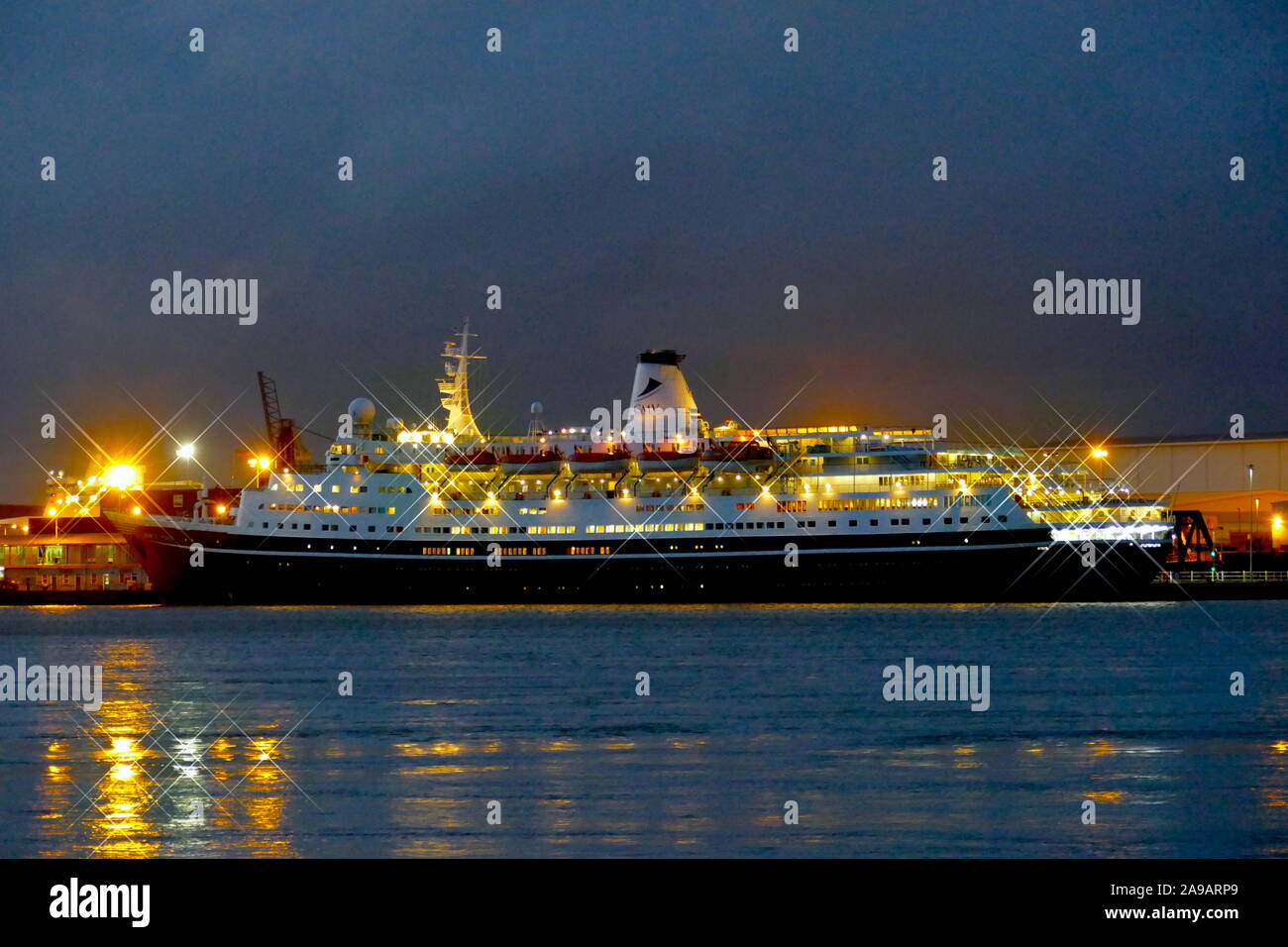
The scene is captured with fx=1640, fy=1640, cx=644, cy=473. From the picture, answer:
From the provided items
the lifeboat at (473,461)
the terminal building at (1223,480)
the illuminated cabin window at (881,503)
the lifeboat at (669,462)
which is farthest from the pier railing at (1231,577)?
the lifeboat at (473,461)

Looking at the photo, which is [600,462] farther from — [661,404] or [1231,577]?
[1231,577]

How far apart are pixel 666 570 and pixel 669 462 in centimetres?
527

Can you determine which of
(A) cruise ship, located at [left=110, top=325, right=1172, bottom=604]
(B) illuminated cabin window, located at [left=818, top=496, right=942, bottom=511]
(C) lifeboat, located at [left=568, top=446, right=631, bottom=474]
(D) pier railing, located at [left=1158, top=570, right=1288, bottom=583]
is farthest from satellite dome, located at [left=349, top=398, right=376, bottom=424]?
(D) pier railing, located at [left=1158, top=570, right=1288, bottom=583]

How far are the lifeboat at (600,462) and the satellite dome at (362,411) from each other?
9813mm

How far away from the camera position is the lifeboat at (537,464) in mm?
73688

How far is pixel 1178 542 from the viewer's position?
8525 centimetres

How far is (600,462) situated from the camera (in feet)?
240

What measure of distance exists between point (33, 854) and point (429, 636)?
3680cm

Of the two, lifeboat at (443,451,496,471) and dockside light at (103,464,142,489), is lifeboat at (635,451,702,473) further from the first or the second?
dockside light at (103,464,142,489)

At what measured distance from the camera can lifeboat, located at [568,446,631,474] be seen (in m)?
73.0

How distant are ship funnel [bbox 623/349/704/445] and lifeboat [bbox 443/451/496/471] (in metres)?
7.17

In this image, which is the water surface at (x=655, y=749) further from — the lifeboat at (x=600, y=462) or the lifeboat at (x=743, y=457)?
the lifeboat at (x=600, y=462)
